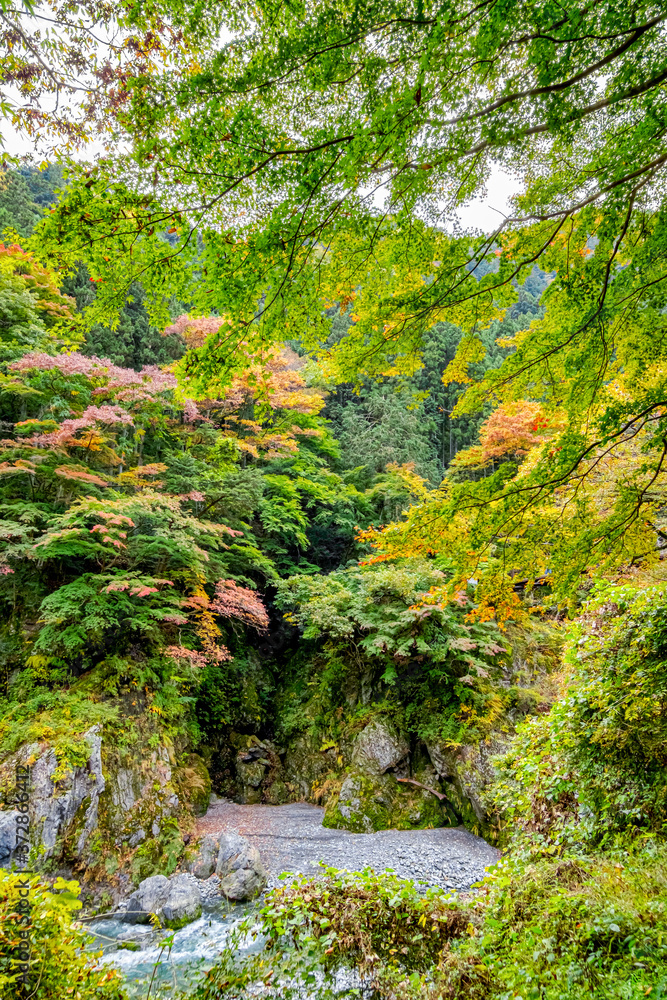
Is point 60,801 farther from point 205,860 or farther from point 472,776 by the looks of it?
point 472,776

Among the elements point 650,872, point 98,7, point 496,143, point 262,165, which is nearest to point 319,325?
point 262,165

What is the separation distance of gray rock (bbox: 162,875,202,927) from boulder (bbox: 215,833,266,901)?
35 centimetres

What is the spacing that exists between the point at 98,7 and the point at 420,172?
179cm

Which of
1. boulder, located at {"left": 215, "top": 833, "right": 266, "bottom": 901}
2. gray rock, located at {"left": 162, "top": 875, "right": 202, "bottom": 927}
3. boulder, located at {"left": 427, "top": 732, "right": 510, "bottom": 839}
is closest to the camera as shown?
gray rock, located at {"left": 162, "top": 875, "right": 202, "bottom": 927}

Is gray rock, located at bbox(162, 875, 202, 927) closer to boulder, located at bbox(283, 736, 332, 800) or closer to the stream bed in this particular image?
the stream bed

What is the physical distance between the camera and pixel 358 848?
5902 mm

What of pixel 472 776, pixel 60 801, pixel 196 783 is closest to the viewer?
pixel 60 801

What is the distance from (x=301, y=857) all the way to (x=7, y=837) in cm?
344

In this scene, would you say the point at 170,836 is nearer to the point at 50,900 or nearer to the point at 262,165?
the point at 50,900

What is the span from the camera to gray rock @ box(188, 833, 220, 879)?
5230mm

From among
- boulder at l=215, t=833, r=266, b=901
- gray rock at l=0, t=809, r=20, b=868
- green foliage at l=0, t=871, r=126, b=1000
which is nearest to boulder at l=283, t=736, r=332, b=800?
boulder at l=215, t=833, r=266, b=901

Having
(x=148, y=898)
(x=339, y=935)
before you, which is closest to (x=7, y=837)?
(x=148, y=898)

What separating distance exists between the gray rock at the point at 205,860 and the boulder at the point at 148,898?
1.84ft

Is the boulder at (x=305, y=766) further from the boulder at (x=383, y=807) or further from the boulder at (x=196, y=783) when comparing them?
the boulder at (x=196, y=783)
